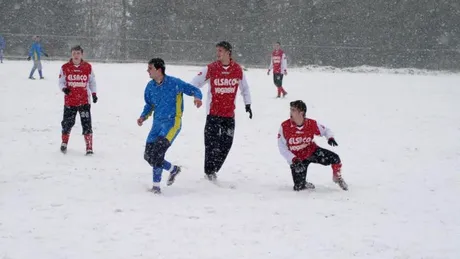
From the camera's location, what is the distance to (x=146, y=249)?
16.5 feet

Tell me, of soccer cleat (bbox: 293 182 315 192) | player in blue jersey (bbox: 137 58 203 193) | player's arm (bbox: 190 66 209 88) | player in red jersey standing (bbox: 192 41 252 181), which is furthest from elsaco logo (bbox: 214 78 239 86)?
soccer cleat (bbox: 293 182 315 192)

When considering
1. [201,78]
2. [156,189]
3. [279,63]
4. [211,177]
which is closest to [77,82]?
[201,78]

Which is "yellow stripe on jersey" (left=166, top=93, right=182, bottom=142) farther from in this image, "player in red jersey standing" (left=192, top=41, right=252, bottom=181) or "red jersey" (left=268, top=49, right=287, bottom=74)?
"red jersey" (left=268, top=49, right=287, bottom=74)

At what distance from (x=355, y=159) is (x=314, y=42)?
34.4 m

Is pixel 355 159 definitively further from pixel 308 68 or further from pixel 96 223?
pixel 308 68

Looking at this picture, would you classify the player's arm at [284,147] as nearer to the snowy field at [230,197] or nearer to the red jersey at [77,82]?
the snowy field at [230,197]

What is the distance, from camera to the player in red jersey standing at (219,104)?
26.4ft

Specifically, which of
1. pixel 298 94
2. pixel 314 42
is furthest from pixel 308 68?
pixel 298 94

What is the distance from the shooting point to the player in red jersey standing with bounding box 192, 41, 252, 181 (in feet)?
26.4

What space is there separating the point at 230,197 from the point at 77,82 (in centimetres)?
388

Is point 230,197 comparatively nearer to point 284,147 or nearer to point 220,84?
point 284,147

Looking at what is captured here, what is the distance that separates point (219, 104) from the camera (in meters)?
8.05

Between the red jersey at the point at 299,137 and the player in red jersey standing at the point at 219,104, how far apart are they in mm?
863

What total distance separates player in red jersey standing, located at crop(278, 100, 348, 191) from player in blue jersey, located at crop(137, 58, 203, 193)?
1304 mm
